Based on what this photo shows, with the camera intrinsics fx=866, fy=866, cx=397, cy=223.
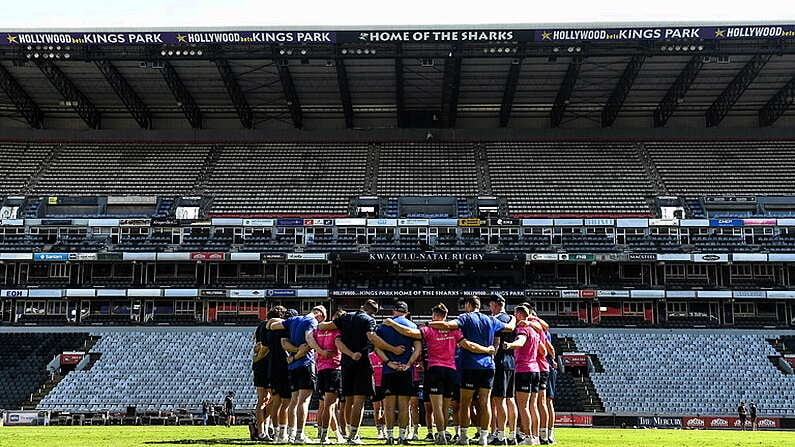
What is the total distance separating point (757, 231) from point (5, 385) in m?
41.8

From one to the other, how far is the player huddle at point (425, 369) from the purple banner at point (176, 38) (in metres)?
33.7

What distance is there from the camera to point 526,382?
1579 cm

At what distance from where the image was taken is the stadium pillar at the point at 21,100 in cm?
5478

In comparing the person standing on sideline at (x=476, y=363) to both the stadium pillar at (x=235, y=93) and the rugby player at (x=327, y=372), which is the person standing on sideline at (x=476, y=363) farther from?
the stadium pillar at (x=235, y=93)

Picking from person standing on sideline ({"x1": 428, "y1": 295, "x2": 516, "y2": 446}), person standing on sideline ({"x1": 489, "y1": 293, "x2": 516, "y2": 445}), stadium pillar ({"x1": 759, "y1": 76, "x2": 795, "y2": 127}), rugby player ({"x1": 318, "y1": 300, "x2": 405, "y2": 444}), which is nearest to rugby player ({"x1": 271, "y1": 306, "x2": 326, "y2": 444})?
rugby player ({"x1": 318, "y1": 300, "x2": 405, "y2": 444})

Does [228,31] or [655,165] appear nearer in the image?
[228,31]

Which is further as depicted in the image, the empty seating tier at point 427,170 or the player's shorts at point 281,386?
the empty seating tier at point 427,170

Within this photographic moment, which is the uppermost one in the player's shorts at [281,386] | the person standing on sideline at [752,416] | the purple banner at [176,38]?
the purple banner at [176,38]

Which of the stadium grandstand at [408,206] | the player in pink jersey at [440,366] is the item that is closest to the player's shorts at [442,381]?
the player in pink jersey at [440,366]

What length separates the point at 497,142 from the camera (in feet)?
196

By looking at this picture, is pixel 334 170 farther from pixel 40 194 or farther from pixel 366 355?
pixel 366 355

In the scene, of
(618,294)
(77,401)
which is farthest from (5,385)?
(618,294)

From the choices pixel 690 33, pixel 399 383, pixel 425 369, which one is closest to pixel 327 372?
pixel 399 383

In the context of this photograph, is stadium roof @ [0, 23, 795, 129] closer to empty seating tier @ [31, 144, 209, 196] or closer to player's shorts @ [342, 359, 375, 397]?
empty seating tier @ [31, 144, 209, 196]
